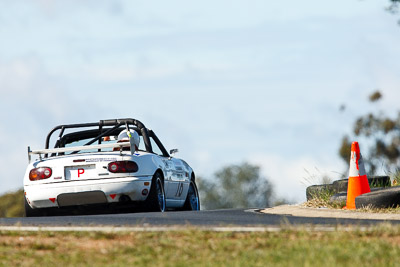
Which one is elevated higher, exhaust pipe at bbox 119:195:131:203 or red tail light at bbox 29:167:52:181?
red tail light at bbox 29:167:52:181

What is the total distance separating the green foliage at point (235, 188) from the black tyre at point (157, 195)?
80.4 metres

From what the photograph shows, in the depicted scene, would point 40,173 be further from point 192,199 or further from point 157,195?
point 192,199

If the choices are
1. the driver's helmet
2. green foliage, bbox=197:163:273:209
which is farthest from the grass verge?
green foliage, bbox=197:163:273:209

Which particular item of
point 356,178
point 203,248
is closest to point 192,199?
point 356,178

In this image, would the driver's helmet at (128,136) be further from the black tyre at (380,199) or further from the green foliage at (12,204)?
the green foliage at (12,204)

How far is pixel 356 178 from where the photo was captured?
14703mm

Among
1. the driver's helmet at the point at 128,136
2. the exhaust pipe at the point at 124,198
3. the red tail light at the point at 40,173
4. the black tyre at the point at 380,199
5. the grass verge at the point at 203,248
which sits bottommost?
the grass verge at the point at 203,248

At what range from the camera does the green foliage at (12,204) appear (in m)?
61.2

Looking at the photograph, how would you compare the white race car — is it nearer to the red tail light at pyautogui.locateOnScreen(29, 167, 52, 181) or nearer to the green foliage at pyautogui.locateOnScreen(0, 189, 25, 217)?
the red tail light at pyautogui.locateOnScreen(29, 167, 52, 181)

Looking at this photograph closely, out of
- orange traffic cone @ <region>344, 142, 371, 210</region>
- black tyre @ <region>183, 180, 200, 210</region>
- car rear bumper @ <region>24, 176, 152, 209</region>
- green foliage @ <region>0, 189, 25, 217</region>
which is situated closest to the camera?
car rear bumper @ <region>24, 176, 152, 209</region>

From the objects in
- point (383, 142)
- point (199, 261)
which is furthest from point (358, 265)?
point (383, 142)

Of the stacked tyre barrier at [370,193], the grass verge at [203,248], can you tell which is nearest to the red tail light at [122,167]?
the stacked tyre barrier at [370,193]

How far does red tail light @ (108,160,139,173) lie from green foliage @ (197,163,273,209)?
Answer: 266 feet

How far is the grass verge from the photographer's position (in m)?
7.72
